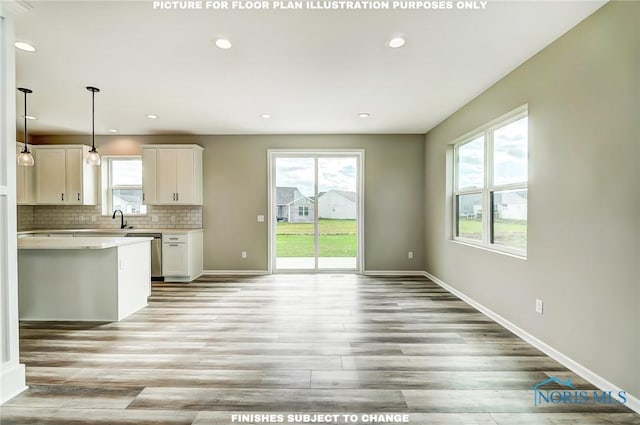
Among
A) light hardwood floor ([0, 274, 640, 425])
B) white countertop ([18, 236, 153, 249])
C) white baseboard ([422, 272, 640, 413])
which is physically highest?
white countertop ([18, 236, 153, 249])

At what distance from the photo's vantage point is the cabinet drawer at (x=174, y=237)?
16.5 feet

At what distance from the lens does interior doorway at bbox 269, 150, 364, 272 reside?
18.6ft

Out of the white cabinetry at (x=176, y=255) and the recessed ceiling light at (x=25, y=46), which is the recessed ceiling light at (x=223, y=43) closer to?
the recessed ceiling light at (x=25, y=46)

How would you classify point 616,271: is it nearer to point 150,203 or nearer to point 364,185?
point 364,185

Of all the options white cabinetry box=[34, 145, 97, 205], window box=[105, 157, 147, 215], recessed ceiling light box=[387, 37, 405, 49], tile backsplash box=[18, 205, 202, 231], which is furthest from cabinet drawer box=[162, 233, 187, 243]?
recessed ceiling light box=[387, 37, 405, 49]

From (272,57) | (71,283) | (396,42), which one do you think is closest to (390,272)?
(396,42)

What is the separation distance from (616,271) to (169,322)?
3909mm

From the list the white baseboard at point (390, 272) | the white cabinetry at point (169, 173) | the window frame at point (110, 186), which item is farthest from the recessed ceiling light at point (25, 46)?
the white baseboard at point (390, 272)

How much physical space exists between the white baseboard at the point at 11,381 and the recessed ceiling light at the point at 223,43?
2724 mm

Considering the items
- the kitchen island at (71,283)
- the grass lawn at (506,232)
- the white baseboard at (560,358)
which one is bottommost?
the white baseboard at (560,358)

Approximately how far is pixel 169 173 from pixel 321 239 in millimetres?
2991

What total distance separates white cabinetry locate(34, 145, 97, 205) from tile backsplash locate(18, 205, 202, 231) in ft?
1.03

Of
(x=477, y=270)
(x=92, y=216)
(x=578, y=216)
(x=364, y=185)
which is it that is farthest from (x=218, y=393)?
(x=92, y=216)

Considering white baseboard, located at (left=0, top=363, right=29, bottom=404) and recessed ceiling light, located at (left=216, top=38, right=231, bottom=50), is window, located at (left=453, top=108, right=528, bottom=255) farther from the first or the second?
white baseboard, located at (left=0, top=363, right=29, bottom=404)
